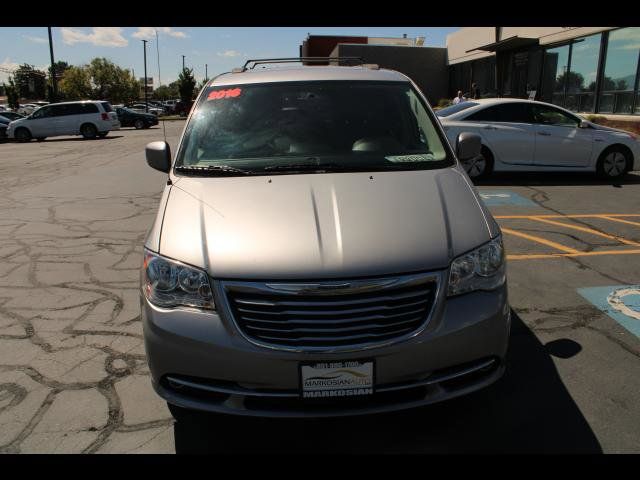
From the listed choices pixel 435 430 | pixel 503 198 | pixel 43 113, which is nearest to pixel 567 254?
pixel 503 198

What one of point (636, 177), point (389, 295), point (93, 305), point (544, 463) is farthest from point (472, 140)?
point (636, 177)

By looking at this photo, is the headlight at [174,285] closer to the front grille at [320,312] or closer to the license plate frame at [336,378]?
the front grille at [320,312]

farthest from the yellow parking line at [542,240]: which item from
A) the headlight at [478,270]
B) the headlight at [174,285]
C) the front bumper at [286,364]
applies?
the headlight at [174,285]

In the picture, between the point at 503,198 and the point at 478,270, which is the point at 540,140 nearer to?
the point at 503,198

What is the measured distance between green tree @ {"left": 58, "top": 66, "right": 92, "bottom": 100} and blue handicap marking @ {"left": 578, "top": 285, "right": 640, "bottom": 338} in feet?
279

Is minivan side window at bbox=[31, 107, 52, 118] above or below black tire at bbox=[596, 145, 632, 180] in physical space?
above

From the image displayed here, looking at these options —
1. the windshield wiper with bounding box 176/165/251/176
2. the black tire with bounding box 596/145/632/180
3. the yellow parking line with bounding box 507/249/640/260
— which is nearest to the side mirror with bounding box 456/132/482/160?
the windshield wiper with bounding box 176/165/251/176

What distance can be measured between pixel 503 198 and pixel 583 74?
12857mm

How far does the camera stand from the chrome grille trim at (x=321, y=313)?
92.6 inches

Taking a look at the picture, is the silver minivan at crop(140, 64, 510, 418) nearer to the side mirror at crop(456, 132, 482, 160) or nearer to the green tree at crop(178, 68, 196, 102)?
the side mirror at crop(456, 132, 482, 160)

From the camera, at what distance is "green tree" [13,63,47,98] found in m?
111

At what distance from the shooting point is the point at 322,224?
103 inches

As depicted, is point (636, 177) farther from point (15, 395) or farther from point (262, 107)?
point (15, 395)
